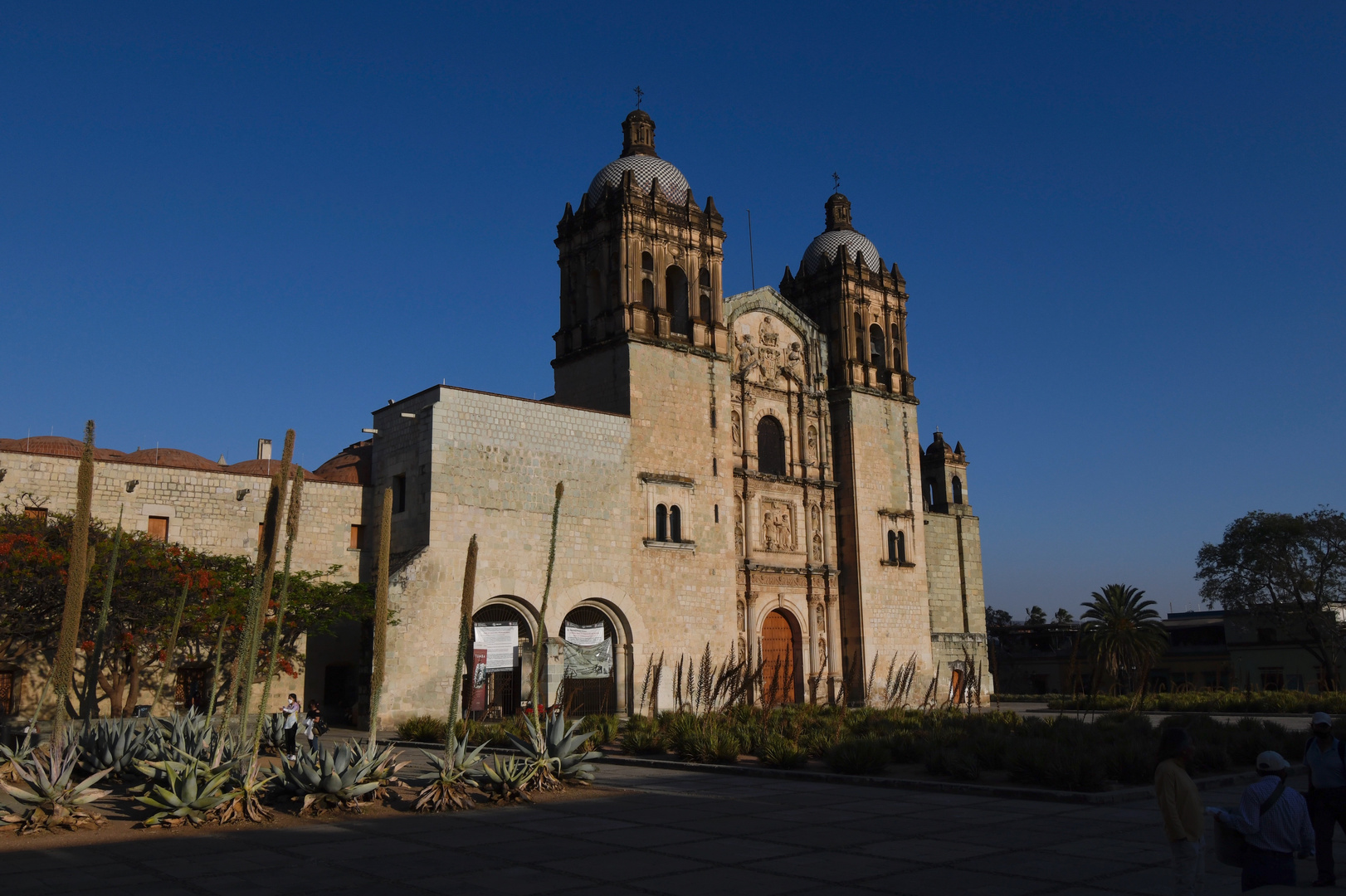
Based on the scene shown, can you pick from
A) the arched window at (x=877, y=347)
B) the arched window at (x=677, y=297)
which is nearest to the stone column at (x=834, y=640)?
the arched window at (x=877, y=347)

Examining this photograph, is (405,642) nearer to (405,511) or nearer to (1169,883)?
(405,511)

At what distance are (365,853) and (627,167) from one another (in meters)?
27.0

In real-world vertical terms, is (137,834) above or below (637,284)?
below

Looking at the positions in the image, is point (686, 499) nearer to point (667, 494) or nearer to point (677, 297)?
point (667, 494)

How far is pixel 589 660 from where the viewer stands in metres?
27.5

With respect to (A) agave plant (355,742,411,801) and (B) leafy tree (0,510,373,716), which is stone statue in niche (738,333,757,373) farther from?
(A) agave plant (355,742,411,801)

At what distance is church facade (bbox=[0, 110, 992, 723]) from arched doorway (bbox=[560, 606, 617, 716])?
Result: 0.23ft

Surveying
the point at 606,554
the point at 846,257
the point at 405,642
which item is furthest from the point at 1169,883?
the point at 846,257

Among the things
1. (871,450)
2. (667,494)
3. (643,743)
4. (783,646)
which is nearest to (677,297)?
(667,494)

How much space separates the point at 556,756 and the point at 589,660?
44.9 ft

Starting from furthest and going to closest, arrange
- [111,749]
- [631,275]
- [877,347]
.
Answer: [877,347] < [631,275] < [111,749]

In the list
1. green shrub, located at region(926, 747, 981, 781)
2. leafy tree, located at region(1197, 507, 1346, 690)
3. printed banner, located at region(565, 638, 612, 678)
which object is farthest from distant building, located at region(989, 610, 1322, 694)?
green shrub, located at region(926, 747, 981, 781)

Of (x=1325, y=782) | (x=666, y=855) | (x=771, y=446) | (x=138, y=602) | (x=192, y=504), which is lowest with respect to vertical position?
(x=666, y=855)

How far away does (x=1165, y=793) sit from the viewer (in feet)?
20.9
